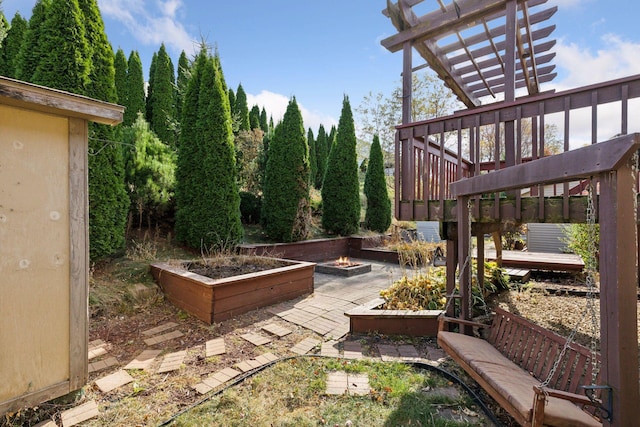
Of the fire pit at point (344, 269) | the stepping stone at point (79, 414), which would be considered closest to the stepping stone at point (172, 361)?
the stepping stone at point (79, 414)

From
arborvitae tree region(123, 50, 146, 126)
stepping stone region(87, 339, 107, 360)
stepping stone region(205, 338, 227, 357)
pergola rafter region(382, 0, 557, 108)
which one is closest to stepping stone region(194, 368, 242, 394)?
stepping stone region(205, 338, 227, 357)

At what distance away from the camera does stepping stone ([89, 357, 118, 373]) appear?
2559 mm

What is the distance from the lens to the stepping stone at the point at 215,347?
112 inches

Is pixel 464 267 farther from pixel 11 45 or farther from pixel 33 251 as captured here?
pixel 11 45

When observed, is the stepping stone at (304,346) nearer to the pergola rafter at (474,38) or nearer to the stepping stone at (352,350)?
the stepping stone at (352,350)

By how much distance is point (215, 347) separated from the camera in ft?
9.67

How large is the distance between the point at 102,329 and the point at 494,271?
5.18m

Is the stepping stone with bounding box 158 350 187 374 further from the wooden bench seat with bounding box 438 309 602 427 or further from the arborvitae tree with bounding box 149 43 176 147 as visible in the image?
the arborvitae tree with bounding box 149 43 176 147

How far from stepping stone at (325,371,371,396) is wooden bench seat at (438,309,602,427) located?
66 centimetres

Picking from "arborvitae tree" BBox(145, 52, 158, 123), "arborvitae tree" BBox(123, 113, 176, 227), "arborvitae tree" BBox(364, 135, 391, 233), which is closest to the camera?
"arborvitae tree" BBox(123, 113, 176, 227)

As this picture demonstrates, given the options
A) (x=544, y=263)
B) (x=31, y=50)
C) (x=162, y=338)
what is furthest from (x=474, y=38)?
(x=31, y=50)

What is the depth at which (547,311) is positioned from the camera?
12.6ft

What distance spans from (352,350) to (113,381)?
1971mm

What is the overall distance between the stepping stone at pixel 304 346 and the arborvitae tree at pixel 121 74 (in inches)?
465
